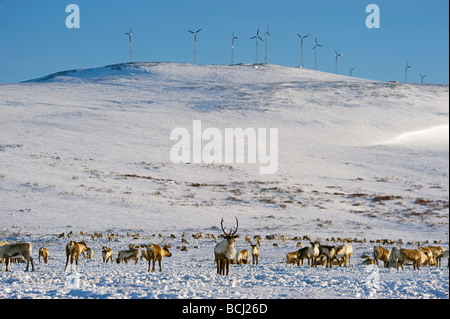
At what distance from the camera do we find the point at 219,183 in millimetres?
56625

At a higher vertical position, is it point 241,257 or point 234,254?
point 234,254

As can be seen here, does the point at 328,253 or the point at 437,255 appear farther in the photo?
the point at 437,255

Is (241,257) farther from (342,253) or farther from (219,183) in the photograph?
(219,183)

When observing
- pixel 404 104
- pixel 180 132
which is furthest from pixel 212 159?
pixel 404 104

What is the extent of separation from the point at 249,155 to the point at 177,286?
191 ft

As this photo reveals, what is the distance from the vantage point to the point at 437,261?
2288cm

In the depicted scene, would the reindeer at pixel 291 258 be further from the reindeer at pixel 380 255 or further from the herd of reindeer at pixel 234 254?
the reindeer at pixel 380 255

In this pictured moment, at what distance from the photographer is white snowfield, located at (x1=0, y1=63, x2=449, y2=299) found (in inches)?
599

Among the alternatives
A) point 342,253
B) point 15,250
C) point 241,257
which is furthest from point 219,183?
point 15,250

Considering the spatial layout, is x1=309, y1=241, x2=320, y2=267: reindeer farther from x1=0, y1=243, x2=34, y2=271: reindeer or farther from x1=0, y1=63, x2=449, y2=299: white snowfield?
x1=0, y1=243, x2=34, y2=271: reindeer

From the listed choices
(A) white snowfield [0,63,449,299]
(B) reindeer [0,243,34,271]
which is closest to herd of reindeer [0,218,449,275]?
(B) reindeer [0,243,34,271]

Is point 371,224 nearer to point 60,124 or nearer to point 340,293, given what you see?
point 340,293

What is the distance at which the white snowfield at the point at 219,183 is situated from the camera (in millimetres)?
15219

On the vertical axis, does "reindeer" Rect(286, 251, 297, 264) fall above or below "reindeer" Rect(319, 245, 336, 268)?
below
